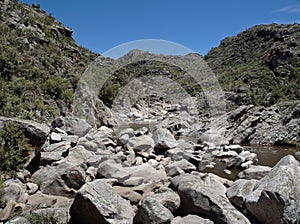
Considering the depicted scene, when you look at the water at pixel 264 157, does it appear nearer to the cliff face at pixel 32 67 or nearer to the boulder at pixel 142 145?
the boulder at pixel 142 145

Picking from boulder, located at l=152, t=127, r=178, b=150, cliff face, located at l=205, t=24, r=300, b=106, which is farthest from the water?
cliff face, located at l=205, t=24, r=300, b=106

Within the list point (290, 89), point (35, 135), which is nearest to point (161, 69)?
point (290, 89)

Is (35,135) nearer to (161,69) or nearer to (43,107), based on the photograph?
(43,107)

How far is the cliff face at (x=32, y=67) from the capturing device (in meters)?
11.1

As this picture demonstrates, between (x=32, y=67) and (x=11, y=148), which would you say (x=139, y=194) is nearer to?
(x=11, y=148)

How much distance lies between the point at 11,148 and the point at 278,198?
581cm

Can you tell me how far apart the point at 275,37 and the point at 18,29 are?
38.8m

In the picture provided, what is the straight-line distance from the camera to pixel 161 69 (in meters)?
39.0

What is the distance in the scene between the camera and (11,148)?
238 inches

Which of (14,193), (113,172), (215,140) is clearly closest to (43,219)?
(14,193)

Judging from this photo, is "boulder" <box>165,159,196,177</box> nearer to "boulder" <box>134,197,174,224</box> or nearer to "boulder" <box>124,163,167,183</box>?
"boulder" <box>124,163,167,183</box>

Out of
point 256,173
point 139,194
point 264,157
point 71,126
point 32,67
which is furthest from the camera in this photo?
point 32,67

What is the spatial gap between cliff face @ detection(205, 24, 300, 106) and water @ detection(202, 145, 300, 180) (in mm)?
10605

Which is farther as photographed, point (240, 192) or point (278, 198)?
point (240, 192)
